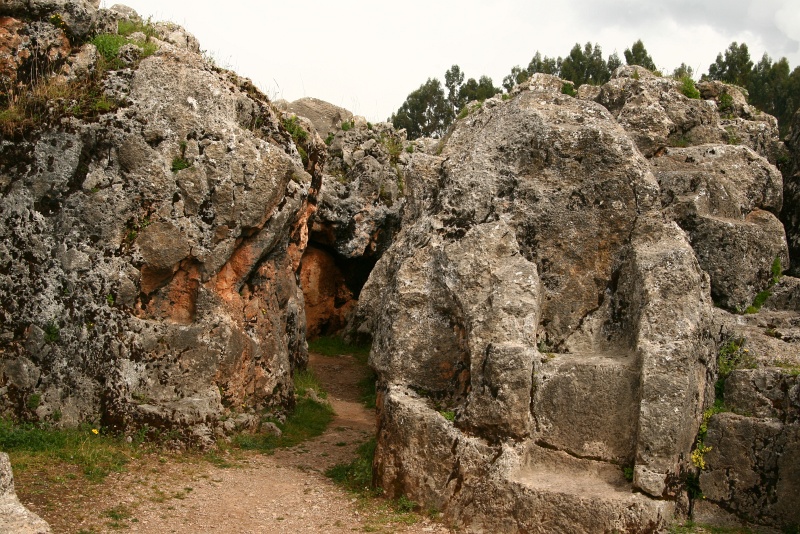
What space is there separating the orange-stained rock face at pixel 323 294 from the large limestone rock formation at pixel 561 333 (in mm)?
11468

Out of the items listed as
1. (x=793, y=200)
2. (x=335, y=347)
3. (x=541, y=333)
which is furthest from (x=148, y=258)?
(x=793, y=200)

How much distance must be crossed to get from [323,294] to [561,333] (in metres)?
13.9

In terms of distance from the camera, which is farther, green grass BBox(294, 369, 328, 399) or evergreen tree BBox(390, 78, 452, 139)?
evergreen tree BBox(390, 78, 452, 139)

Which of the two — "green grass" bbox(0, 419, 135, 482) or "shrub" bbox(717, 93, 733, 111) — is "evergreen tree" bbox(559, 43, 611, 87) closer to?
"shrub" bbox(717, 93, 733, 111)

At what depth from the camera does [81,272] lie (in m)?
11.7

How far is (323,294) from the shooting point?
2422 cm

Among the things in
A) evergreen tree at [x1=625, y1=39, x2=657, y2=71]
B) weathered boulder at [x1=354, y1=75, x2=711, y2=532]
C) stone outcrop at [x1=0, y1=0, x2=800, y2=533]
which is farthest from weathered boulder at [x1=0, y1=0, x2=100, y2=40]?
evergreen tree at [x1=625, y1=39, x2=657, y2=71]

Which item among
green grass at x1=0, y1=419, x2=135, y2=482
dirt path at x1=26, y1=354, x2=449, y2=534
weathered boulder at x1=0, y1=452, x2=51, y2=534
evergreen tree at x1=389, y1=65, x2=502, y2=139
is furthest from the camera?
evergreen tree at x1=389, y1=65, x2=502, y2=139

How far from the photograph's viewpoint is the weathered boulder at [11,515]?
6.15m

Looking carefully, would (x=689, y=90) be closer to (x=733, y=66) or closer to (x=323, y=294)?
(x=323, y=294)

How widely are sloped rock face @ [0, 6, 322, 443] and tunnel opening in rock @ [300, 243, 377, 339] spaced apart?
9478mm

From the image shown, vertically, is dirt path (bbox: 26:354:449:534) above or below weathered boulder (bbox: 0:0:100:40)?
below

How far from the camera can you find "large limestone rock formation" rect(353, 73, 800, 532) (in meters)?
9.42

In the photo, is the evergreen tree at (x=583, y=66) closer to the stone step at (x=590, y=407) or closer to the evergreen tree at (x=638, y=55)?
the evergreen tree at (x=638, y=55)
